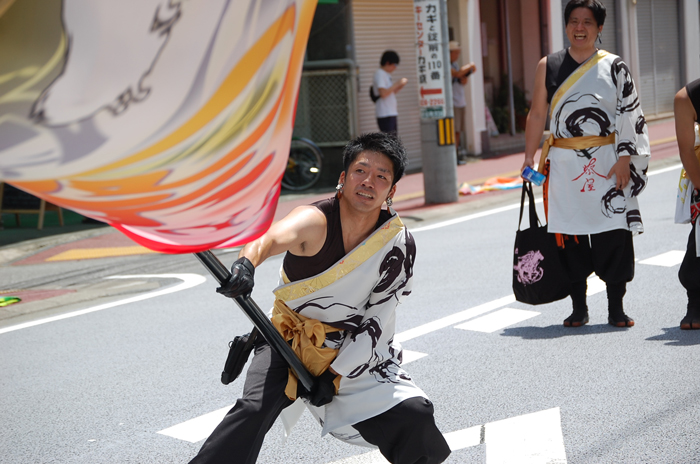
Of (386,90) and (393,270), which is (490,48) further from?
(393,270)

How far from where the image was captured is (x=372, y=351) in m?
2.95

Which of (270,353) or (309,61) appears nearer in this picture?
(270,353)

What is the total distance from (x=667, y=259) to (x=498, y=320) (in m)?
2.29

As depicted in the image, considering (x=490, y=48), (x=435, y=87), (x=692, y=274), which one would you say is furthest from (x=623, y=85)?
(x=490, y=48)

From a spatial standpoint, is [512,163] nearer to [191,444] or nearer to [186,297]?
[186,297]

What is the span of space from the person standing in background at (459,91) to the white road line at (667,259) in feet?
27.8

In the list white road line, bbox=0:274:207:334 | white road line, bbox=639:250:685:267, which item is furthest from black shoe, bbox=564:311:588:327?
white road line, bbox=0:274:207:334

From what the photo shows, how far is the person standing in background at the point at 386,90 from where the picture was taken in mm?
13461

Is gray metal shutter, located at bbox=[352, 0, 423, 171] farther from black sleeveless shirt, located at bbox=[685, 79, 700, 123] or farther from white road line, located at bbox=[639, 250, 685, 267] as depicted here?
black sleeveless shirt, located at bbox=[685, 79, 700, 123]

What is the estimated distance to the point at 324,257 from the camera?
9.67ft

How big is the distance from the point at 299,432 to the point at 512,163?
12.7 m

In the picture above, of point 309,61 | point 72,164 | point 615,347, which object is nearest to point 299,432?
point 615,347

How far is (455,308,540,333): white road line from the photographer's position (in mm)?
5452

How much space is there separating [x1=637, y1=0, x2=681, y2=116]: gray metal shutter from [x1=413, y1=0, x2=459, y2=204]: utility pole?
46.1ft
